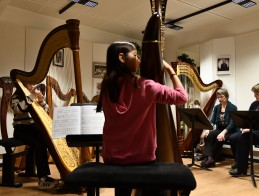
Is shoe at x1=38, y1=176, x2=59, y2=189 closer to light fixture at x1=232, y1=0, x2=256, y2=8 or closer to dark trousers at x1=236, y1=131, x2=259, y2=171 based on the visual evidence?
dark trousers at x1=236, y1=131, x2=259, y2=171

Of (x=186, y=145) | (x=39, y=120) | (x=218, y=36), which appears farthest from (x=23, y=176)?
(x=218, y=36)

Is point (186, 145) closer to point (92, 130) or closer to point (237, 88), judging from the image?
point (237, 88)

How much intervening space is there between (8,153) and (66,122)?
1.41 metres

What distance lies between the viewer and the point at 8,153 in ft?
10.7

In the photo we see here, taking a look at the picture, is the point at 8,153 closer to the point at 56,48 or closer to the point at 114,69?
the point at 56,48

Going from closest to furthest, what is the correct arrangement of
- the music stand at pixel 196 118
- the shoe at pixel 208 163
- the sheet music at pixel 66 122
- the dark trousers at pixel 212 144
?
the sheet music at pixel 66 122
the music stand at pixel 196 118
the shoe at pixel 208 163
the dark trousers at pixel 212 144

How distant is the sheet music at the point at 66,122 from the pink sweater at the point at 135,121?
0.87 metres

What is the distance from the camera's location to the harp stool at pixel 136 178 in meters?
1.10

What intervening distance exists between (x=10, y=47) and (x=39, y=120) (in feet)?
7.49

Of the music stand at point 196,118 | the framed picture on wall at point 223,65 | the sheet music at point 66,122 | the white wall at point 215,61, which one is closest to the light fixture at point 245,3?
the white wall at point 215,61

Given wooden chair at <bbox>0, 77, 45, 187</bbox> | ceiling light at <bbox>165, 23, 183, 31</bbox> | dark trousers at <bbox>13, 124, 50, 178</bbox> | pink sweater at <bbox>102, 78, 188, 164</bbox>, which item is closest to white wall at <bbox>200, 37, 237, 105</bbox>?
ceiling light at <bbox>165, 23, 183, 31</bbox>

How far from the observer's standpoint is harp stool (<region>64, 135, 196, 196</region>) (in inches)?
43.4

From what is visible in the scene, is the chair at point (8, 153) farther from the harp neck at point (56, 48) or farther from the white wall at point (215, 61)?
the white wall at point (215, 61)

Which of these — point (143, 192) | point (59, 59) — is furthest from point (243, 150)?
point (59, 59)
